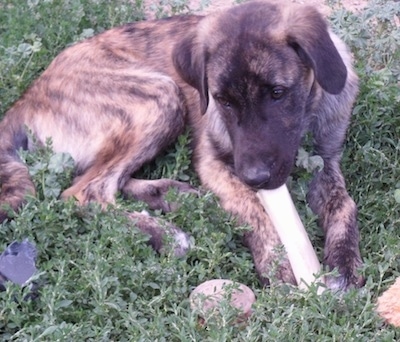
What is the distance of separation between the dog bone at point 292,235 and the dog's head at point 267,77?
0.09 meters

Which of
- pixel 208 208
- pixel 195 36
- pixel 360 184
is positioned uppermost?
pixel 195 36

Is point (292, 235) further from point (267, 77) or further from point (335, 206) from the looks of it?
point (267, 77)

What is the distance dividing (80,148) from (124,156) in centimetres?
29

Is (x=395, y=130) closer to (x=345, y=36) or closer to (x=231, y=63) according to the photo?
(x=345, y=36)

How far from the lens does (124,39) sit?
5.04 meters

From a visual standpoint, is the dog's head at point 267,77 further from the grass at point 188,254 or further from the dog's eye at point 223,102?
the grass at point 188,254

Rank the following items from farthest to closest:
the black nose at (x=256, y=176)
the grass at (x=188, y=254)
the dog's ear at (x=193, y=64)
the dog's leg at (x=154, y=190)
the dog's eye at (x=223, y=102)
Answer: the dog's leg at (x=154, y=190), the dog's ear at (x=193, y=64), the dog's eye at (x=223, y=102), the black nose at (x=256, y=176), the grass at (x=188, y=254)

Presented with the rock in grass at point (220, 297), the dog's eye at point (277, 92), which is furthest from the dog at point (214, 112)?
the rock in grass at point (220, 297)

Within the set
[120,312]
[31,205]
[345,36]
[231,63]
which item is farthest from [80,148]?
[345,36]

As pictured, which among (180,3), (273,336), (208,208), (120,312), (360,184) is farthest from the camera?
(180,3)

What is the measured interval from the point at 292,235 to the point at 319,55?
0.92m

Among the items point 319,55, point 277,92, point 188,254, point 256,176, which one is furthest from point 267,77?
point 188,254

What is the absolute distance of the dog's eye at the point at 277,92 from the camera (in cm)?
387

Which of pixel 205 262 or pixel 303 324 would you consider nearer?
pixel 303 324
